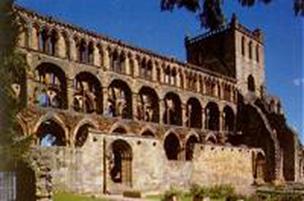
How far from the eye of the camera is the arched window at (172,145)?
46344mm

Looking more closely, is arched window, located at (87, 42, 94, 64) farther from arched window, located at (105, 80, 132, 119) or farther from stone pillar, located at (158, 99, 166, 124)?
stone pillar, located at (158, 99, 166, 124)

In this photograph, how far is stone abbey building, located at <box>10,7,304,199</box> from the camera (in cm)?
3138

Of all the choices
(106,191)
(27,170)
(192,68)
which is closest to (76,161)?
(106,191)

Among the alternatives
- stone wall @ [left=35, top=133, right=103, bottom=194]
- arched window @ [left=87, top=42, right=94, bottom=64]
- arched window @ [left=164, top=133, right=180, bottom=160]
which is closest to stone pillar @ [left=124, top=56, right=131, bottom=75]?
arched window @ [left=87, top=42, right=94, bottom=64]

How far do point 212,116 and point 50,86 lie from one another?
14544mm

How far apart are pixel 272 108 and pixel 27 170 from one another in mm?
41066

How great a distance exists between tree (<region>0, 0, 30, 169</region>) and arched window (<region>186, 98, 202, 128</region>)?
33.0m

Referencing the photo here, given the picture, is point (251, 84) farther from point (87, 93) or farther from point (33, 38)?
point (33, 38)

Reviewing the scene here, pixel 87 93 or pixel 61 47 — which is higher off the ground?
pixel 61 47

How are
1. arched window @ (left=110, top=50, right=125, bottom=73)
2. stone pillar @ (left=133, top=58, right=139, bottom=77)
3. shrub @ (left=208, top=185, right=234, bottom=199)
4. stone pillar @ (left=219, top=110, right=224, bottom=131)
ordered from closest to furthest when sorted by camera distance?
shrub @ (left=208, top=185, right=234, bottom=199)
arched window @ (left=110, top=50, right=125, bottom=73)
stone pillar @ (left=133, top=58, right=139, bottom=77)
stone pillar @ (left=219, top=110, right=224, bottom=131)

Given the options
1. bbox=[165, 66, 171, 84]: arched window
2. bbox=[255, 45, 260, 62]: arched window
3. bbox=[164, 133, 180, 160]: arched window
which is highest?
bbox=[255, 45, 260, 62]: arched window

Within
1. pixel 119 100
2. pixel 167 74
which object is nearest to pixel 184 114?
pixel 167 74

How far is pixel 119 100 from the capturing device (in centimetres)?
4953

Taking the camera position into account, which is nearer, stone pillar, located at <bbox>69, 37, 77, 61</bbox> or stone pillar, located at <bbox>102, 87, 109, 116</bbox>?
stone pillar, located at <bbox>69, 37, 77, 61</bbox>
